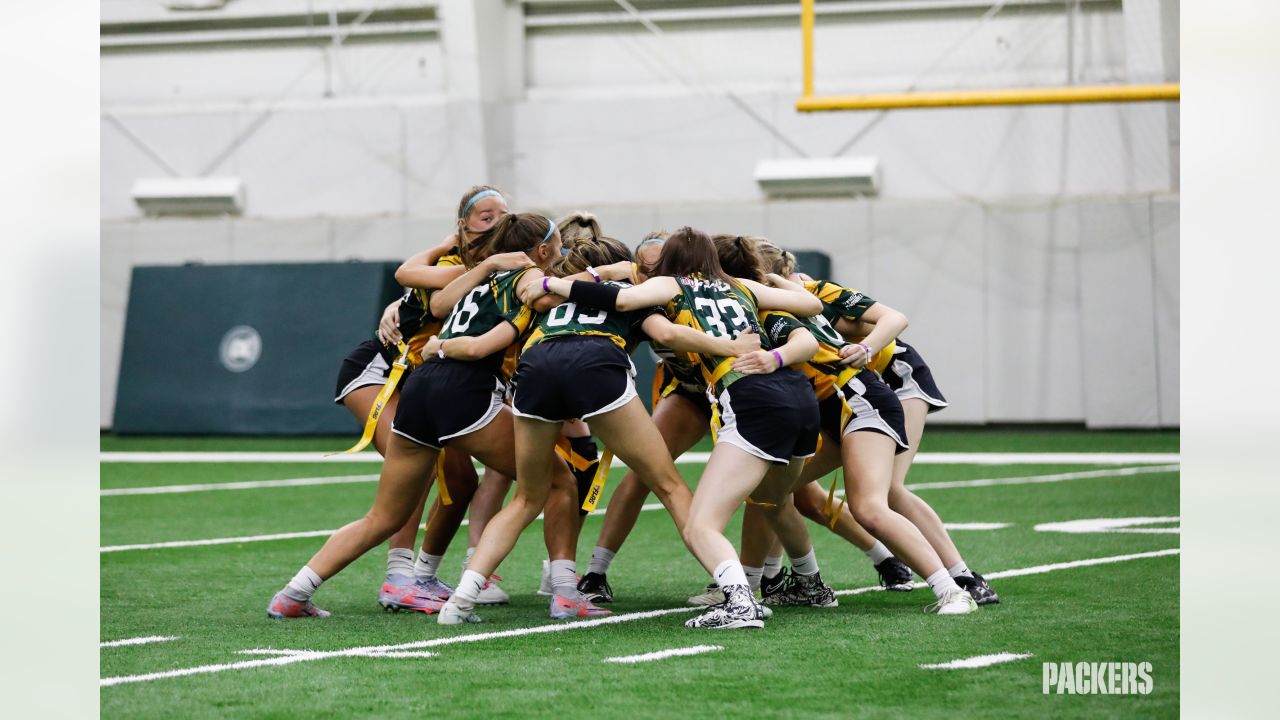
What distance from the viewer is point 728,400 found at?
6.07 metres

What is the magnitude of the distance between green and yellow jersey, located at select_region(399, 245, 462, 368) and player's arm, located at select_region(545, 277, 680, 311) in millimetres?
1103

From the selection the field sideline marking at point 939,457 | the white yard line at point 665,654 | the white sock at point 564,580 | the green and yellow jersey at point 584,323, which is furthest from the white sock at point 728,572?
the field sideline marking at point 939,457

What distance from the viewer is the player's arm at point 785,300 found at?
6.39m

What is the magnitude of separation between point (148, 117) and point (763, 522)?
60.3ft

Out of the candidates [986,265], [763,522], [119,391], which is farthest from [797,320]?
[119,391]

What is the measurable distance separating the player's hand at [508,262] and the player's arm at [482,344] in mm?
293

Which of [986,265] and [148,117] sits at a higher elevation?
[148,117]

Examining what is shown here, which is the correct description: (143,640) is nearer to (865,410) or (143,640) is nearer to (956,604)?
(865,410)

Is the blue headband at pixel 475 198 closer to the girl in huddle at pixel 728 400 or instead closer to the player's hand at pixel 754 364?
the girl in huddle at pixel 728 400

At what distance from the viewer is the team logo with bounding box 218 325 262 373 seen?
67.6ft

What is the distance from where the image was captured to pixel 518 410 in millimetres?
6055

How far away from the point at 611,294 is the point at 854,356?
1222 millimetres
